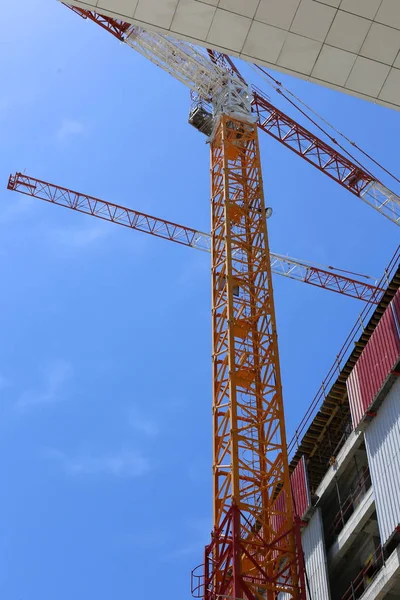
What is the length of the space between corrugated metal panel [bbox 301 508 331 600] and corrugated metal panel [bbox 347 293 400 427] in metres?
4.35

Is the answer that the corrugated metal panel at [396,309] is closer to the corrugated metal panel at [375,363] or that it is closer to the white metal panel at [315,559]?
the corrugated metal panel at [375,363]

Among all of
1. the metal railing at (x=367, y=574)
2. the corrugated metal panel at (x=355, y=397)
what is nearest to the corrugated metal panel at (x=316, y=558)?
the metal railing at (x=367, y=574)

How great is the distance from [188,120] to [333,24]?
34.6 metres

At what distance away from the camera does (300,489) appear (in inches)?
1214

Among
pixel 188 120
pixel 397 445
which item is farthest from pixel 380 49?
pixel 188 120

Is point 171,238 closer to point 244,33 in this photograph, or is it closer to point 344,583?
point 344,583

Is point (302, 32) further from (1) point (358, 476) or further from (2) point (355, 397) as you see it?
(1) point (358, 476)

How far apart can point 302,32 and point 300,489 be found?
20.4m

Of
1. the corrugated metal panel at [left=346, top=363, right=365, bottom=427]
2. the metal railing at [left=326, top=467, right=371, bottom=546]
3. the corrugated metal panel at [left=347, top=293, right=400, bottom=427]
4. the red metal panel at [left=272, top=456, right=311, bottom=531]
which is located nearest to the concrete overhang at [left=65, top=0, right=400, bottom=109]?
the corrugated metal panel at [left=347, top=293, right=400, bottom=427]

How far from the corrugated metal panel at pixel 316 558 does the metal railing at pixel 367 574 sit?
736 mm

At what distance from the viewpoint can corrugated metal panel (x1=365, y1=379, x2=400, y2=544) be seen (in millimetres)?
24047

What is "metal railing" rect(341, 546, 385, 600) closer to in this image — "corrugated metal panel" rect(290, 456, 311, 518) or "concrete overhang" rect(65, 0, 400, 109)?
"corrugated metal panel" rect(290, 456, 311, 518)

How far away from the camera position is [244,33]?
45.0 feet

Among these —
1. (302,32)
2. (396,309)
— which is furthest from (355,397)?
(302,32)
